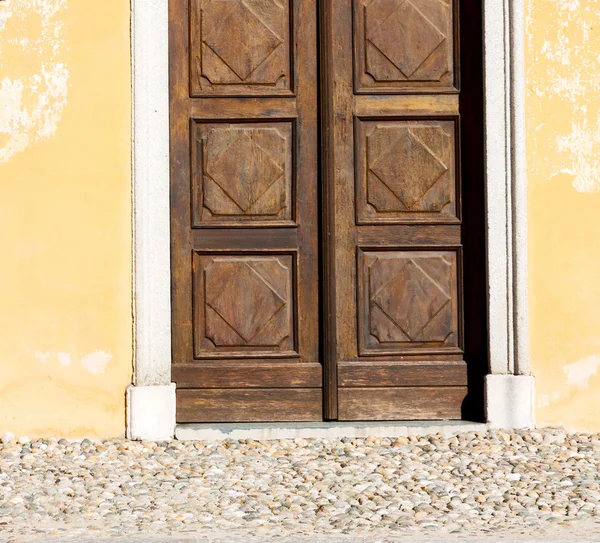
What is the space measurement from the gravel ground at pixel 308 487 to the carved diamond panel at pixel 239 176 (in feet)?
4.18

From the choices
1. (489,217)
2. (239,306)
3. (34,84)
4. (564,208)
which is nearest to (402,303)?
(489,217)

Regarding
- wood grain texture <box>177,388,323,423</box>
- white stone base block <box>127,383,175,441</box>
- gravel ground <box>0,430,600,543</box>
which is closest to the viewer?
gravel ground <box>0,430,600,543</box>

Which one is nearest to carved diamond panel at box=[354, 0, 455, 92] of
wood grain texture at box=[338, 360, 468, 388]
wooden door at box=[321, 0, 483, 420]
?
wooden door at box=[321, 0, 483, 420]

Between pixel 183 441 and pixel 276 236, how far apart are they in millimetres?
1247

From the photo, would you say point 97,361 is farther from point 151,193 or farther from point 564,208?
point 564,208

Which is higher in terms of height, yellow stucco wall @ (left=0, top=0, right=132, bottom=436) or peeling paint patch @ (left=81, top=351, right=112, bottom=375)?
yellow stucco wall @ (left=0, top=0, right=132, bottom=436)

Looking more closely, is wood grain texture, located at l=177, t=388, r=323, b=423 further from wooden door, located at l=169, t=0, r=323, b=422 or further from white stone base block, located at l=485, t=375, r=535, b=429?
white stone base block, located at l=485, t=375, r=535, b=429

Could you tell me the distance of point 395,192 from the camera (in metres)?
5.50

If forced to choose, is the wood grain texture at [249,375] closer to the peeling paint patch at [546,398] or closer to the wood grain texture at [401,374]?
the wood grain texture at [401,374]

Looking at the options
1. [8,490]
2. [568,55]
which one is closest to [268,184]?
[568,55]

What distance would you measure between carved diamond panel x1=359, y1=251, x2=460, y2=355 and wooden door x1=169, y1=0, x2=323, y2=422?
36cm

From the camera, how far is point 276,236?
5.49 metres

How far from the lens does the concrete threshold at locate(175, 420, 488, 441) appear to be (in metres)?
5.28

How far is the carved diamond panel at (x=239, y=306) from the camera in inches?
215
